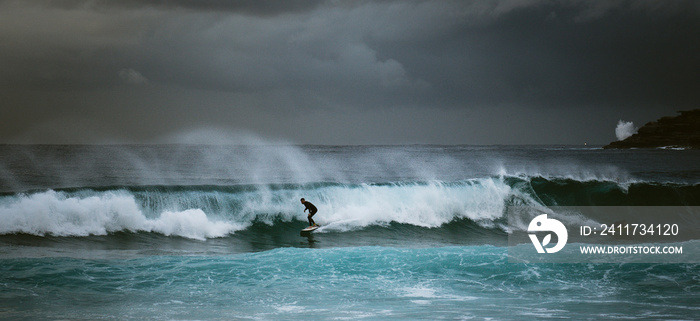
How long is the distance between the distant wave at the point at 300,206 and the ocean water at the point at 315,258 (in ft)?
0.20

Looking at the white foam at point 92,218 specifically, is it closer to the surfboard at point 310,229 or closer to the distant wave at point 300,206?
the distant wave at point 300,206

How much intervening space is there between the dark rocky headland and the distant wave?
3126 inches

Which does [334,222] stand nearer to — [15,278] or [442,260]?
[442,260]

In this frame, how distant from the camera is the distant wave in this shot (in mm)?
18109

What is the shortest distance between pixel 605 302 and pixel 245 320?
6834 mm

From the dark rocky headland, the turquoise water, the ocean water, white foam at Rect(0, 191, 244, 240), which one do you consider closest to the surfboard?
the ocean water

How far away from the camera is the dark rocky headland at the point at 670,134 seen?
314 ft

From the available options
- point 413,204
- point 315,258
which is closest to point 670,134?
point 413,204

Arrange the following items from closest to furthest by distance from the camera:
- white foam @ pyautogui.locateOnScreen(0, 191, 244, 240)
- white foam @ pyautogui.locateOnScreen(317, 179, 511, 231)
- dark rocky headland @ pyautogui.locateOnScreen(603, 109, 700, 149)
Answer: white foam @ pyautogui.locateOnScreen(0, 191, 244, 240)
white foam @ pyautogui.locateOnScreen(317, 179, 511, 231)
dark rocky headland @ pyautogui.locateOnScreen(603, 109, 700, 149)

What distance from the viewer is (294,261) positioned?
1444 cm

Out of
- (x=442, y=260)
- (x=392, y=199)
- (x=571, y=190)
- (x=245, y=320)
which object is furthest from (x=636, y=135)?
(x=245, y=320)

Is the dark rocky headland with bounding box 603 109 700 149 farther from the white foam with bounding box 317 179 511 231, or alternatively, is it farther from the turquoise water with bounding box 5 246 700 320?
the turquoise water with bounding box 5 246 700 320

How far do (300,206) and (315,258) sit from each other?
24.8 ft

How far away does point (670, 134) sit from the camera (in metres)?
98.1
